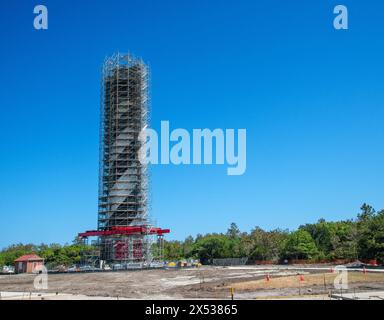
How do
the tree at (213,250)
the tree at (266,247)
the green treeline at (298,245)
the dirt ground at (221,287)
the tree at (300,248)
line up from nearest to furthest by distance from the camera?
the dirt ground at (221,287) → the green treeline at (298,245) → the tree at (300,248) → the tree at (266,247) → the tree at (213,250)

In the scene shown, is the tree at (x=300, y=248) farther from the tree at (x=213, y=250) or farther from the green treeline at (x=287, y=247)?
the tree at (x=213, y=250)

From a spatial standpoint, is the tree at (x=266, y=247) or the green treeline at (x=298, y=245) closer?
the green treeline at (x=298, y=245)

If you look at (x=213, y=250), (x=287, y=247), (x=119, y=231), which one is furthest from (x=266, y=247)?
(x=119, y=231)

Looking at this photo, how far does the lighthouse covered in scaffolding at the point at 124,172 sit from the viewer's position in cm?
8831

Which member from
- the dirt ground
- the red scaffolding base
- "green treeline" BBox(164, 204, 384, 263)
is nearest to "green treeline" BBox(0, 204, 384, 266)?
"green treeline" BBox(164, 204, 384, 263)

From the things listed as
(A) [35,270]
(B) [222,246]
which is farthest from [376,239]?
(A) [35,270]

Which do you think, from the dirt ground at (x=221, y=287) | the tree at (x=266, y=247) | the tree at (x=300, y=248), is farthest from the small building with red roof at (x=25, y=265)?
the tree at (x=300, y=248)

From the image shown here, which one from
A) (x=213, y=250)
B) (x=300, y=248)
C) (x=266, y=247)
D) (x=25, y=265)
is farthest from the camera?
(x=213, y=250)

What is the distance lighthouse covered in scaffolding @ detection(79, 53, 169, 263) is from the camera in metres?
88.3

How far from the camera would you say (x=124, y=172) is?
92.3 m

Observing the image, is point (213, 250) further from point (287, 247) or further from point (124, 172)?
point (124, 172)
